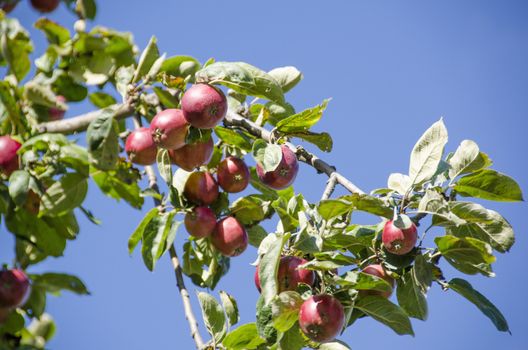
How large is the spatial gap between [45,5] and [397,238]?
1420mm

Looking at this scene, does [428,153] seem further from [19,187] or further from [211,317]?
[19,187]

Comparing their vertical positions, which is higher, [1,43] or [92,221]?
[1,43]

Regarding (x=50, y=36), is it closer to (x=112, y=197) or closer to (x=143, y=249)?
(x=112, y=197)

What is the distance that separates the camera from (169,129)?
100.0 inches

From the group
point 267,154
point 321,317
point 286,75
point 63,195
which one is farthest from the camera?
point 286,75

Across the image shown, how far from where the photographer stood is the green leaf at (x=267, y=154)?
8.24 feet

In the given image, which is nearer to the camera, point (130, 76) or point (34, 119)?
point (34, 119)

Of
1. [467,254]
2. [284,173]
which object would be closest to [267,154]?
[284,173]

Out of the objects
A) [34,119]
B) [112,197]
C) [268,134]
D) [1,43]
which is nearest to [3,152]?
[34,119]

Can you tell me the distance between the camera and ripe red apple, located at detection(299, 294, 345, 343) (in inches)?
93.0

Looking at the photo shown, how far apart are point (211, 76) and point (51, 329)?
1.02 metres

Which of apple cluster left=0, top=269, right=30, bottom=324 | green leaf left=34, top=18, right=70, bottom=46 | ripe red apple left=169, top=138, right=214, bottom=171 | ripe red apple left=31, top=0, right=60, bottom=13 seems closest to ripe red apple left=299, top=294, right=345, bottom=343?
ripe red apple left=169, top=138, right=214, bottom=171

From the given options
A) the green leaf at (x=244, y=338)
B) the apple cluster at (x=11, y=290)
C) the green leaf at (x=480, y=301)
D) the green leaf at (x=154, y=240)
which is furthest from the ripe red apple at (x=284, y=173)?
the apple cluster at (x=11, y=290)

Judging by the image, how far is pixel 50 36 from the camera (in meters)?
2.28
